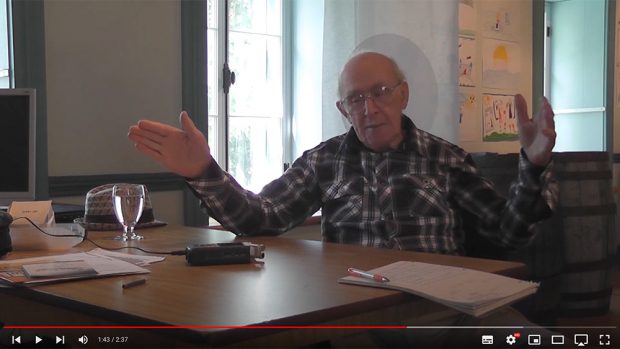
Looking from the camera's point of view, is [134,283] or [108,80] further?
[108,80]

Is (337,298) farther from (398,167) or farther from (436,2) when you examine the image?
(436,2)

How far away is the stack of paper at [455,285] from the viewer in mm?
986

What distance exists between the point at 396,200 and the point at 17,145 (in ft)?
3.46

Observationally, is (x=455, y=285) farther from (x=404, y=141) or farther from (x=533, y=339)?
(x=404, y=141)

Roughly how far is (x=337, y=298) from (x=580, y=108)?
4.47 meters

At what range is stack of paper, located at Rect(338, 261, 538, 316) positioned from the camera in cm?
99

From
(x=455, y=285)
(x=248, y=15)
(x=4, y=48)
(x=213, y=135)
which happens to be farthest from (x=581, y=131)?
(x=455, y=285)

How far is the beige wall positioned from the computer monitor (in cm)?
41

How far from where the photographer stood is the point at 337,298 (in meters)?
0.98

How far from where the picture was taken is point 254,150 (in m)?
3.33

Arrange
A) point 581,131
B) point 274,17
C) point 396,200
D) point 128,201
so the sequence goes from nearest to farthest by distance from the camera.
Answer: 1. point 128,201
2. point 396,200
3. point 274,17
4. point 581,131

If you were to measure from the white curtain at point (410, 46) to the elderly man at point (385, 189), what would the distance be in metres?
1.11

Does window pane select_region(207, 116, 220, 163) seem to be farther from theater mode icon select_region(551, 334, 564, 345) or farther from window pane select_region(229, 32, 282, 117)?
theater mode icon select_region(551, 334, 564, 345)

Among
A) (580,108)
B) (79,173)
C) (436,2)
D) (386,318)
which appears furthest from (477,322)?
(580,108)
